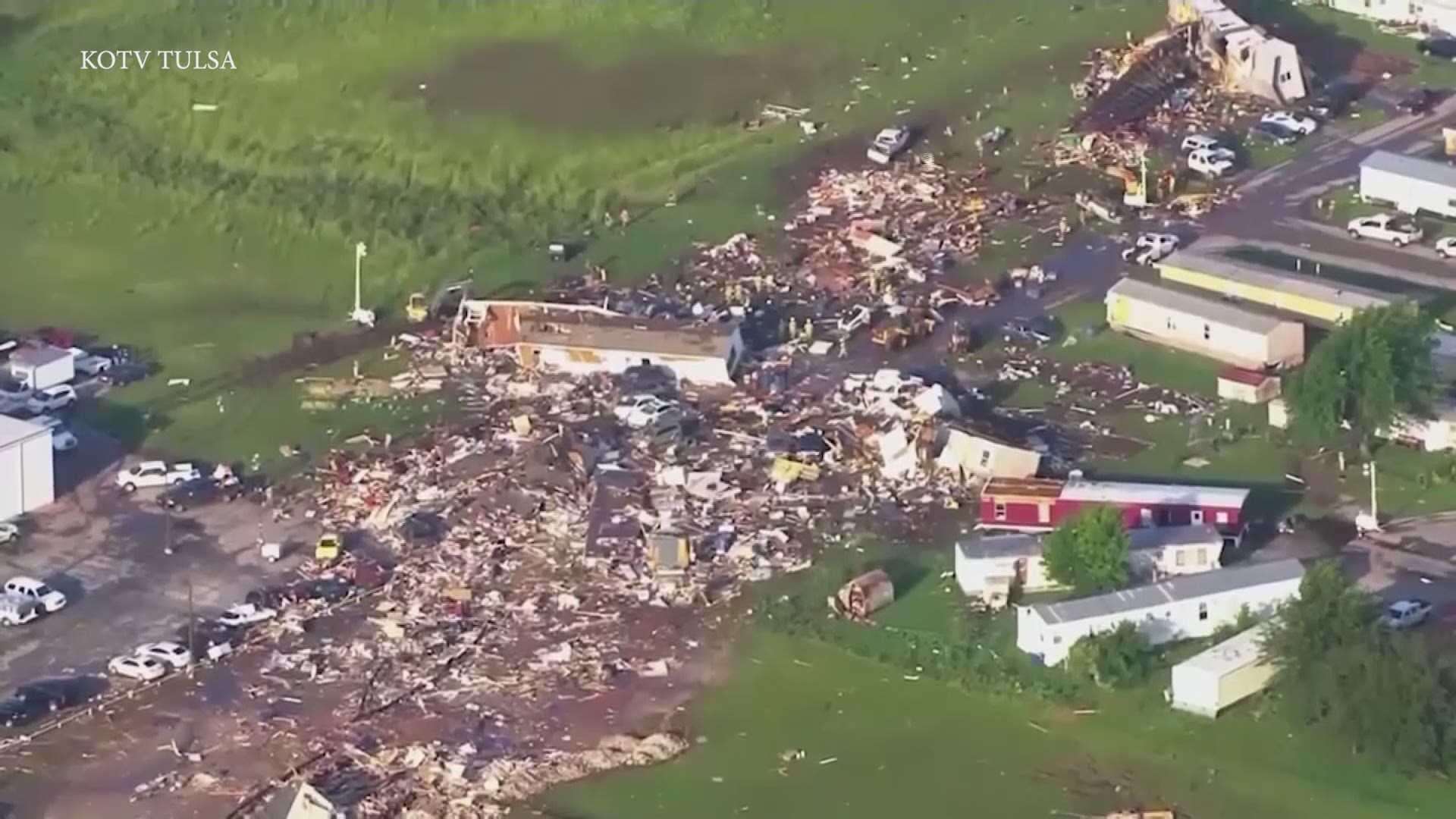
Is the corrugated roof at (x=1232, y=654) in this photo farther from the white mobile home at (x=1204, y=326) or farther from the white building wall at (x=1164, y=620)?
the white mobile home at (x=1204, y=326)

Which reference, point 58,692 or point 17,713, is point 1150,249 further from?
point 17,713

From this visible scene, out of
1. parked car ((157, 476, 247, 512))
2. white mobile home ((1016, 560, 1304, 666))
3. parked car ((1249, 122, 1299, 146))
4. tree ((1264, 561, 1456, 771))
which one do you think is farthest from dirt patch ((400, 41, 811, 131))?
tree ((1264, 561, 1456, 771))

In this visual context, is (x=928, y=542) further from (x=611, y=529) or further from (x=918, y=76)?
(x=918, y=76)

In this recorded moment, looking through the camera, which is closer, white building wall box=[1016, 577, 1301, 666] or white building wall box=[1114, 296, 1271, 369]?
white building wall box=[1016, 577, 1301, 666]

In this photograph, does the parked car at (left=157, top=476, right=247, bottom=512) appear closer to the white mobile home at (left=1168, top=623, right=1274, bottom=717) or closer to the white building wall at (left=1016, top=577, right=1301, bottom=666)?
the white building wall at (left=1016, top=577, right=1301, bottom=666)

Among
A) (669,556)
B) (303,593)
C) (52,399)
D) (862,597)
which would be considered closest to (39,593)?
(303,593)

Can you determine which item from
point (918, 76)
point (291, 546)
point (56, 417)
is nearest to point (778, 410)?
point (291, 546)
